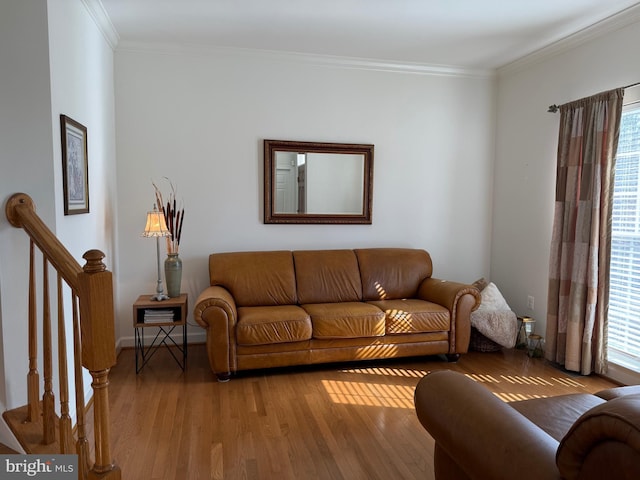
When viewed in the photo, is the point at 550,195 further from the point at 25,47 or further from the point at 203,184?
the point at 25,47

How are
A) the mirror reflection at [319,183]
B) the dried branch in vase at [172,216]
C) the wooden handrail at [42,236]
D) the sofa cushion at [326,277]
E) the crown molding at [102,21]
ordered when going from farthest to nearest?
1. the mirror reflection at [319,183]
2. the sofa cushion at [326,277]
3. the dried branch in vase at [172,216]
4. the crown molding at [102,21]
5. the wooden handrail at [42,236]

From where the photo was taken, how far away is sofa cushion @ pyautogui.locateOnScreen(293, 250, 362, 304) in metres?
3.93

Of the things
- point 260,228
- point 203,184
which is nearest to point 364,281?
point 260,228

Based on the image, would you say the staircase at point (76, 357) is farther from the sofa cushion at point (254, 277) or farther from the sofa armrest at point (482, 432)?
the sofa cushion at point (254, 277)

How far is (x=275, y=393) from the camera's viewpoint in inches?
Answer: 121

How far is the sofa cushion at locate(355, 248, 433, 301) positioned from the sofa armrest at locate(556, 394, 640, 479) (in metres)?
3.04

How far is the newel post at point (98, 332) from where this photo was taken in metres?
1.43

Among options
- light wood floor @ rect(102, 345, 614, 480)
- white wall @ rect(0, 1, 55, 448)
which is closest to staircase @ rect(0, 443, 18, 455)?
white wall @ rect(0, 1, 55, 448)

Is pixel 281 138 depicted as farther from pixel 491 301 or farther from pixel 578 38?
pixel 578 38

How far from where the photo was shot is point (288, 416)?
8.95 feet

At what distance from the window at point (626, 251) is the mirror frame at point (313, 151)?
207 cm

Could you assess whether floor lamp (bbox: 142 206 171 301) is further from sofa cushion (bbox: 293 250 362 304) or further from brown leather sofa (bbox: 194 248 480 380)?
sofa cushion (bbox: 293 250 362 304)

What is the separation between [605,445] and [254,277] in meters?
3.11

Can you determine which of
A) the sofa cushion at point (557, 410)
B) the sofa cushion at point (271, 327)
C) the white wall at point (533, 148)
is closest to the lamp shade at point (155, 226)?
the sofa cushion at point (271, 327)
